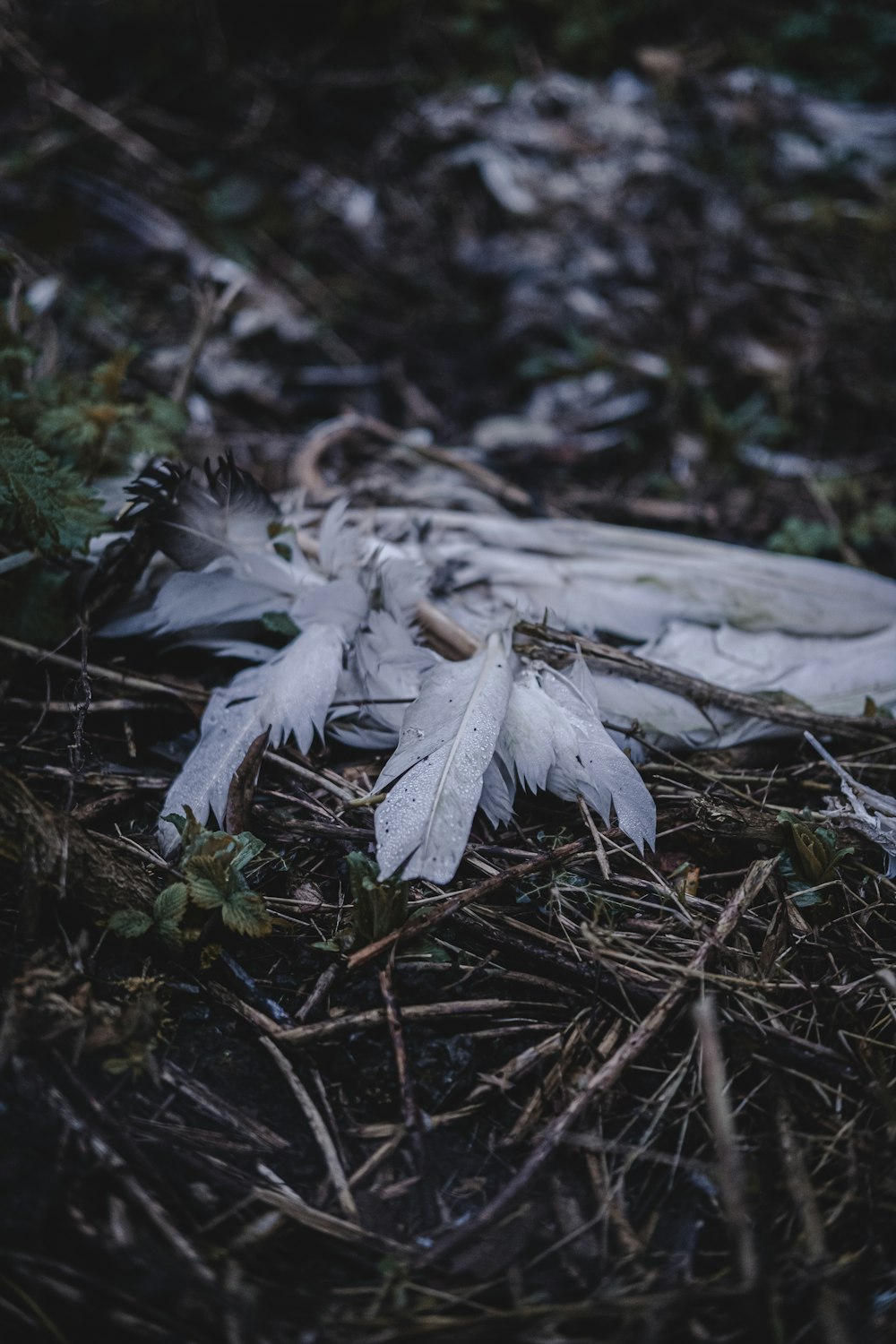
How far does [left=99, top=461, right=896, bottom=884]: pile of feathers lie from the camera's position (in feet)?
5.20

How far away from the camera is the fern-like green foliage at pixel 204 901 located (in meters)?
1.37

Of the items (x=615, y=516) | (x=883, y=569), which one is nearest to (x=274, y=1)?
(x=615, y=516)

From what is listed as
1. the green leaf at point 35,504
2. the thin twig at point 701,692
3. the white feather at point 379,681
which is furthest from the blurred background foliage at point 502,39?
the thin twig at point 701,692

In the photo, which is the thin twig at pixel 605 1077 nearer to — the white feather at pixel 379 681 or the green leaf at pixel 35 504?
the white feather at pixel 379 681

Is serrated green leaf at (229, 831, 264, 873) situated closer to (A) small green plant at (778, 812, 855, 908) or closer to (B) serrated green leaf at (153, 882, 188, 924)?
(B) serrated green leaf at (153, 882, 188, 924)

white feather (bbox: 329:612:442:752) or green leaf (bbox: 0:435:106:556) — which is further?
white feather (bbox: 329:612:442:752)

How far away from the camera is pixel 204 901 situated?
137cm

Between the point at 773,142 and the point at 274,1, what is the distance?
9.03 feet

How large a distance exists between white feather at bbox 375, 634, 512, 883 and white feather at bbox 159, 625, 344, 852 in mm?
208

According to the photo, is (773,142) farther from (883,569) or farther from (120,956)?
(120,956)

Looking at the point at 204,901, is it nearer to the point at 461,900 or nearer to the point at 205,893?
the point at 205,893

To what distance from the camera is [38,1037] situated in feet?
3.81

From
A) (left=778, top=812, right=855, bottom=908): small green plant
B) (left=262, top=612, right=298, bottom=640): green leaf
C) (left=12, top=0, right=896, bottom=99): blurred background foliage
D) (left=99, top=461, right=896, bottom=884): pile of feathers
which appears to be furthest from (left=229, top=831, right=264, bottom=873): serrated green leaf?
(left=12, top=0, right=896, bottom=99): blurred background foliage

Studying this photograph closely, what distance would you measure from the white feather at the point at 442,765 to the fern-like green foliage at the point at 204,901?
235mm
